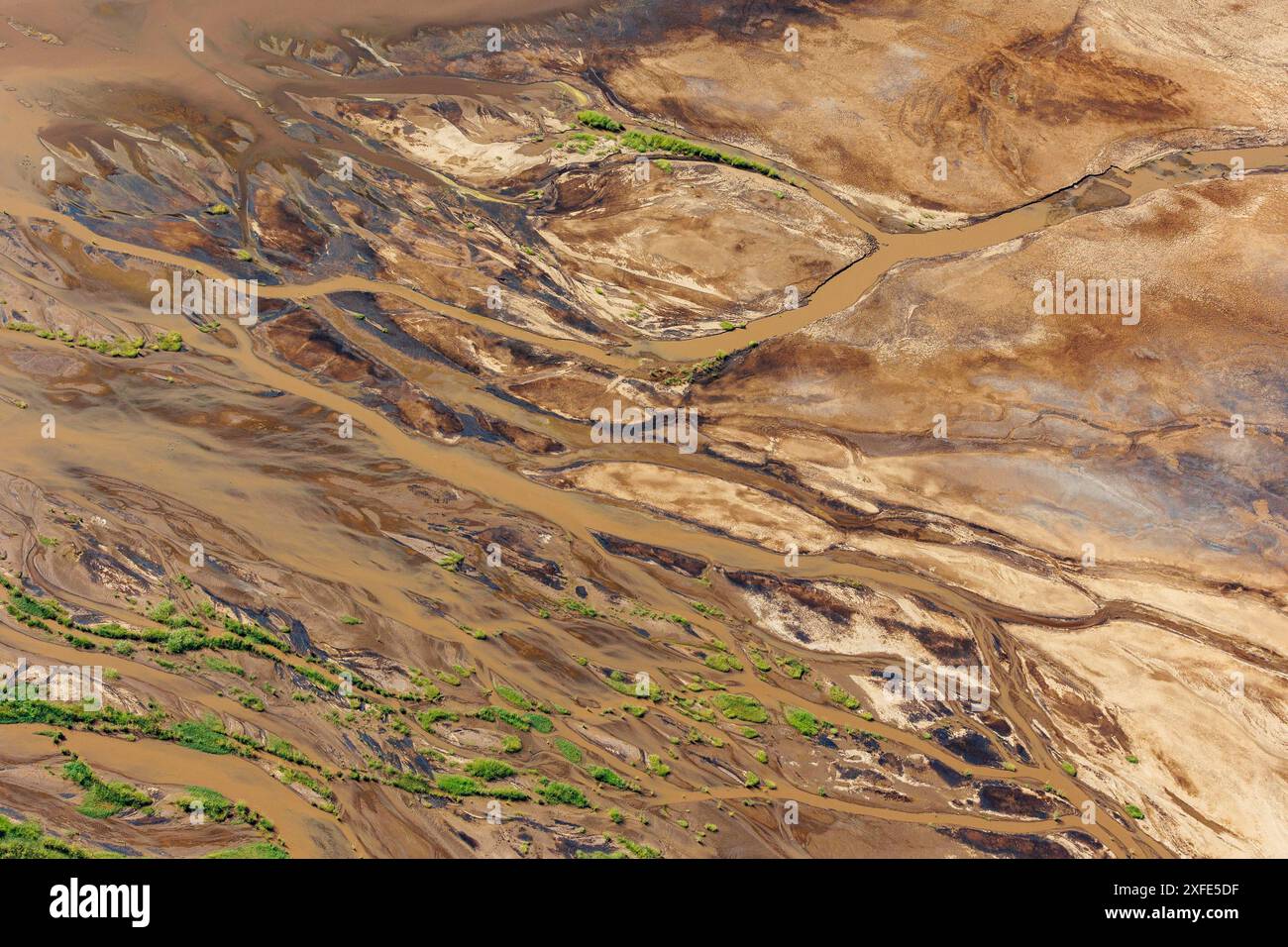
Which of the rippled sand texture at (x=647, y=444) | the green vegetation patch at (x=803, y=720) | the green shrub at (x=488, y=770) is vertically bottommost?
the green shrub at (x=488, y=770)

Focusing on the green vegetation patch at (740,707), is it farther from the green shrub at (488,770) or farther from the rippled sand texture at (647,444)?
the green shrub at (488,770)

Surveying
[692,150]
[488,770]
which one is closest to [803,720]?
[488,770]

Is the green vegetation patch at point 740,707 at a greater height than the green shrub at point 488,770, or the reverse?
the green vegetation patch at point 740,707

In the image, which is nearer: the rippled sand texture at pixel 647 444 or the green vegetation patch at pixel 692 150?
the rippled sand texture at pixel 647 444

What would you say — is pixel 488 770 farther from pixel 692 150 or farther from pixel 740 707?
pixel 692 150

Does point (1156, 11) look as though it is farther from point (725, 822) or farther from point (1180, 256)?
point (725, 822)

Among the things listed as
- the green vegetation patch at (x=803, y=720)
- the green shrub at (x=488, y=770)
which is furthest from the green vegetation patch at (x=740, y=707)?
the green shrub at (x=488, y=770)

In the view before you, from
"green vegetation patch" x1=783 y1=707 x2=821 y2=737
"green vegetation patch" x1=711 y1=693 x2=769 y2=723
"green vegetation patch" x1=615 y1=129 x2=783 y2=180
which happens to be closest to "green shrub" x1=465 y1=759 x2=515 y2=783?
"green vegetation patch" x1=711 y1=693 x2=769 y2=723

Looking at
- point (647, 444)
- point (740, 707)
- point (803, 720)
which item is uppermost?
point (647, 444)

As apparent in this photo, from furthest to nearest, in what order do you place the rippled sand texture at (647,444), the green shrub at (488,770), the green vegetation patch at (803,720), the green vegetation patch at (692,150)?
the green vegetation patch at (692,150) → the green vegetation patch at (803,720) → the rippled sand texture at (647,444) → the green shrub at (488,770)

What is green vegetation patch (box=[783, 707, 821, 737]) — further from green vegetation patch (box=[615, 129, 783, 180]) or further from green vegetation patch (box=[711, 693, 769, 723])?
green vegetation patch (box=[615, 129, 783, 180])
